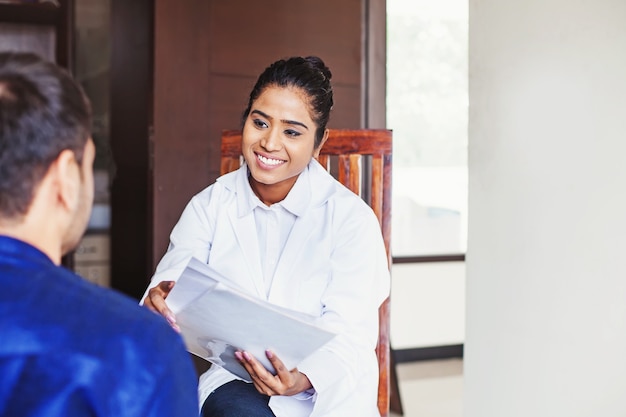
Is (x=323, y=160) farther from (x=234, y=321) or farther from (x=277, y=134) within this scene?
(x=234, y=321)

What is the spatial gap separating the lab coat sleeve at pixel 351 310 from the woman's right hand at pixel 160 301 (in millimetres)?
267

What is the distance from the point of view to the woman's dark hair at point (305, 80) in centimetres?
159

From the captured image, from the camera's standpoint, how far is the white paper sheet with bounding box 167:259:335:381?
116cm

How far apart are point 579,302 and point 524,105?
0.48 m

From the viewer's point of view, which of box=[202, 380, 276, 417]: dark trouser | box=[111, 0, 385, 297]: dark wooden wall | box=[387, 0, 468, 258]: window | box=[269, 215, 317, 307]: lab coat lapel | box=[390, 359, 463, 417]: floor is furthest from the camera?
box=[387, 0, 468, 258]: window

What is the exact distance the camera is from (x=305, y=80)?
1591 millimetres

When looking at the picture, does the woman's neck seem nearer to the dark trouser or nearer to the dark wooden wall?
the dark trouser

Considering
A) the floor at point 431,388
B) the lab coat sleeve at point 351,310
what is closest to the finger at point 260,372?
the lab coat sleeve at point 351,310

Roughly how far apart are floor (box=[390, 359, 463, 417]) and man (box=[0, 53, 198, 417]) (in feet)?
8.72

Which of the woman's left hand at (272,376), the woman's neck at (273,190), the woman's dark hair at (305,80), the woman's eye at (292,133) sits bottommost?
the woman's left hand at (272,376)

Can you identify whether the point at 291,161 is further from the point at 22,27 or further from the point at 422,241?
the point at 422,241

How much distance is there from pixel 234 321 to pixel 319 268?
1.25 feet

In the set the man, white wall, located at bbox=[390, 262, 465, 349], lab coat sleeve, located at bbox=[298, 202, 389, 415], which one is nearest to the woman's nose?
lab coat sleeve, located at bbox=[298, 202, 389, 415]

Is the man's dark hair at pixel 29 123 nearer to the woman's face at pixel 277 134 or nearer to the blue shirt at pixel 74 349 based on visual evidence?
the blue shirt at pixel 74 349
